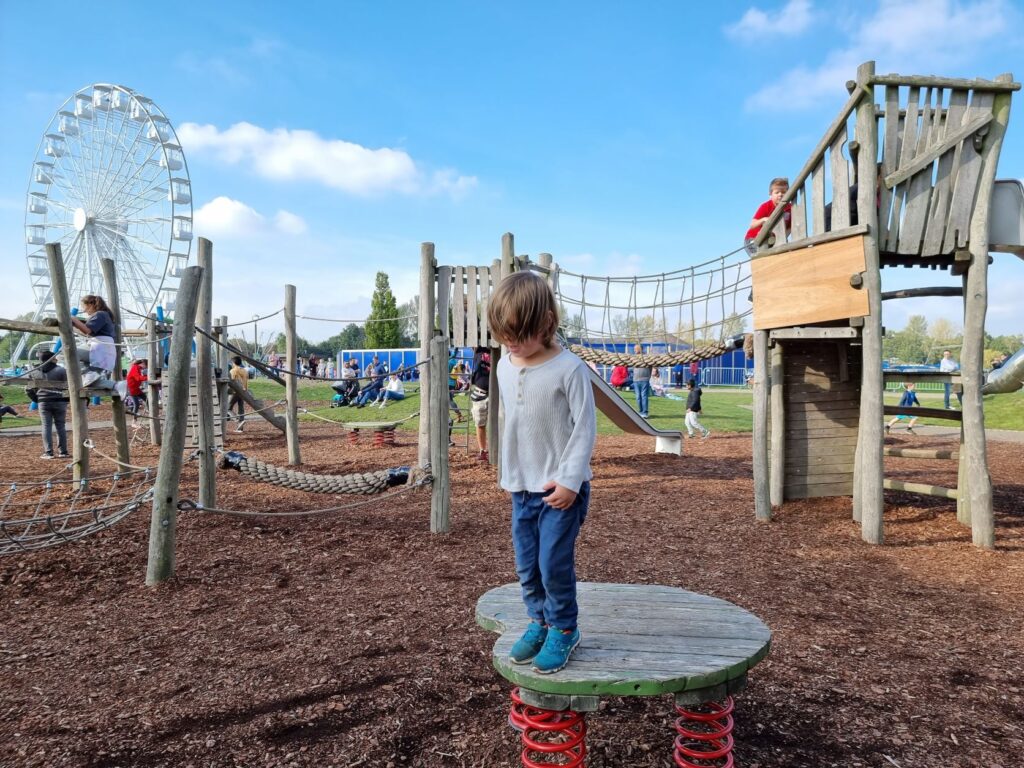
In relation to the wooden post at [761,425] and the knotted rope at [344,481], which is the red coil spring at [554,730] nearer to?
the knotted rope at [344,481]

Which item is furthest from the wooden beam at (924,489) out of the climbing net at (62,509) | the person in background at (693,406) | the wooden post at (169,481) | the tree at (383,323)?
the tree at (383,323)

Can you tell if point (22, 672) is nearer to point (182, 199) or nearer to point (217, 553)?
point (217, 553)

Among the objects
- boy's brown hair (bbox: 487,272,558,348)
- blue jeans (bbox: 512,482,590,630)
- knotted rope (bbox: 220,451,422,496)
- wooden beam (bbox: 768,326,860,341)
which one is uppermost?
wooden beam (bbox: 768,326,860,341)

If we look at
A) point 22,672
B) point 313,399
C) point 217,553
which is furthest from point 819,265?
point 313,399

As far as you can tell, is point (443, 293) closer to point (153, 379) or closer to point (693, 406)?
point (153, 379)

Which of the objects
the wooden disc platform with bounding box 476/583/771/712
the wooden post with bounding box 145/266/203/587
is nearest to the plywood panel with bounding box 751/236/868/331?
the wooden disc platform with bounding box 476/583/771/712

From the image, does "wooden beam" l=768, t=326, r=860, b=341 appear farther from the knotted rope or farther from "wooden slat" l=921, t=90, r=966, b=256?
the knotted rope

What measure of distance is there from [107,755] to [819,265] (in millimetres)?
5890

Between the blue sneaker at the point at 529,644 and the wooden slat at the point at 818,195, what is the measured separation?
16.3 ft

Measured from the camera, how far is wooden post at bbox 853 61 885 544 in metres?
5.49

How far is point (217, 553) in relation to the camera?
537 centimetres

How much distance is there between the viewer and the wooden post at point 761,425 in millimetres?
6375

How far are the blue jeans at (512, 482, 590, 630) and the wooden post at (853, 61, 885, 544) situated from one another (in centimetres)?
421

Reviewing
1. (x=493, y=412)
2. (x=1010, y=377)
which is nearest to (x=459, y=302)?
(x=493, y=412)
